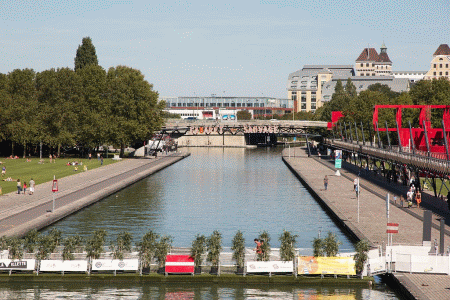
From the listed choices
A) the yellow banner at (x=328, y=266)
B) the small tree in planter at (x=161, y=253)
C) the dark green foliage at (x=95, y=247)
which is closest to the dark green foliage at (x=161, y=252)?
the small tree in planter at (x=161, y=253)

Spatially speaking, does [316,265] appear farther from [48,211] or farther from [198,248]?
[48,211]

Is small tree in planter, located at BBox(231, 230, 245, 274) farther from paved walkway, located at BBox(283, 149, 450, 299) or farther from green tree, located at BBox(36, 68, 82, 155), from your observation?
green tree, located at BBox(36, 68, 82, 155)

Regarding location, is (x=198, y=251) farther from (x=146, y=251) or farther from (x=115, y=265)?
(x=115, y=265)

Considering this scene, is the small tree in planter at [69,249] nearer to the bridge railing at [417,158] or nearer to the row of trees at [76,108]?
the bridge railing at [417,158]

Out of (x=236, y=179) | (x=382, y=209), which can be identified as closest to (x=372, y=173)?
(x=236, y=179)

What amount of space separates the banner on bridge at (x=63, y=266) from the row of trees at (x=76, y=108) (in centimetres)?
8246

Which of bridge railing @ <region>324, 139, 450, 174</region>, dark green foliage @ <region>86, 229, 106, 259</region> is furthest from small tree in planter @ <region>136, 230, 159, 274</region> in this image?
bridge railing @ <region>324, 139, 450, 174</region>

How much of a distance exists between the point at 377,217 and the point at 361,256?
728 inches

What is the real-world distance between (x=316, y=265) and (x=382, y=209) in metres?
23.8

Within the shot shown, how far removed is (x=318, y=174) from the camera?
101m

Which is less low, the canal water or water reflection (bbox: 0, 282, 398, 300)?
the canal water

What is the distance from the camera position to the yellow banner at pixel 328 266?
121ft

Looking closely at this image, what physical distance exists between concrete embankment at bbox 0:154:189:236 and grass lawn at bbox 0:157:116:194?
2623mm

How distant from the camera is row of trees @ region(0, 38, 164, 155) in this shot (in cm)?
11988
